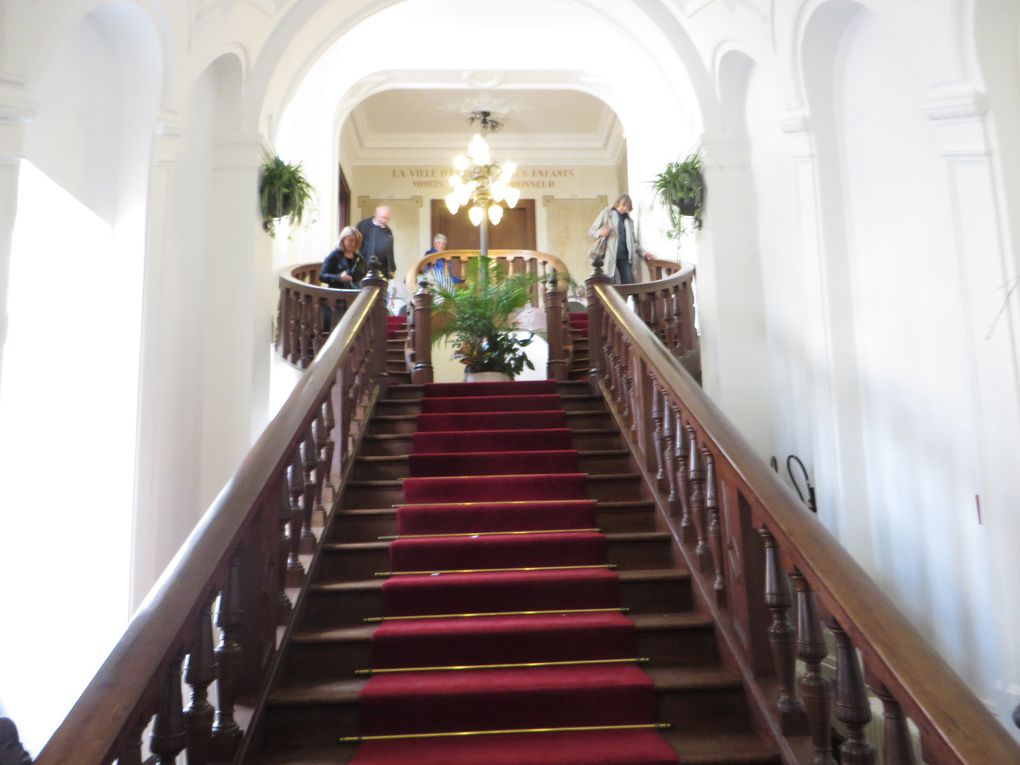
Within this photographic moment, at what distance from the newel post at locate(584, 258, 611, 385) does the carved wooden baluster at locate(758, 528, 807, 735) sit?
139 inches

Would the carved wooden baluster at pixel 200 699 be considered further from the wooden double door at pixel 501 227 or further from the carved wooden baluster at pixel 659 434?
the wooden double door at pixel 501 227

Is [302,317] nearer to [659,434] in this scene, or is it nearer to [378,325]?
[378,325]

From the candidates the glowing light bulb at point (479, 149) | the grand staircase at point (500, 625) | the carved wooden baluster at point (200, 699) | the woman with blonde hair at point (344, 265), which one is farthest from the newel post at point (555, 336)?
the carved wooden baluster at point (200, 699)

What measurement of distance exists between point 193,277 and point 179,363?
0.74 metres

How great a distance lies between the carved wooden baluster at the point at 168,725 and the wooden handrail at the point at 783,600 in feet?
5.97

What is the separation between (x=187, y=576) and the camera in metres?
2.33

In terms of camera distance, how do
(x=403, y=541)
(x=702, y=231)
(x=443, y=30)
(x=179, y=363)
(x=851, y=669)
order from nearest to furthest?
(x=851, y=669) → (x=403, y=541) → (x=179, y=363) → (x=702, y=231) → (x=443, y=30)

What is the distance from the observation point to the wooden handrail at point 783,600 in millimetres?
1801

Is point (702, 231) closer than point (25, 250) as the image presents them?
No

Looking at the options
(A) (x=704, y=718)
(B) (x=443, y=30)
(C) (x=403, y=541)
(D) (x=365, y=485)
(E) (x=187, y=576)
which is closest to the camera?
(E) (x=187, y=576)

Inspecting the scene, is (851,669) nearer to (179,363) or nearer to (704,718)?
(704,718)

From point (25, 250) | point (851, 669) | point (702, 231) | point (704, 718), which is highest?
point (702, 231)

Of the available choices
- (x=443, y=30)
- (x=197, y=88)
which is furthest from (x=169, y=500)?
(x=443, y=30)

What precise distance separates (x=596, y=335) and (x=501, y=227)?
28.0 feet
